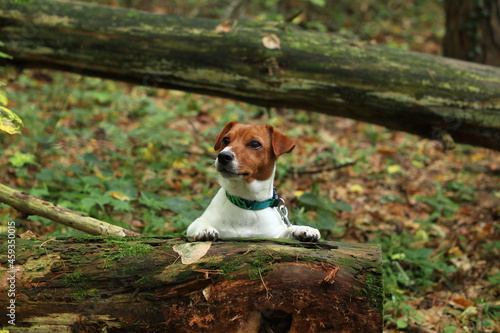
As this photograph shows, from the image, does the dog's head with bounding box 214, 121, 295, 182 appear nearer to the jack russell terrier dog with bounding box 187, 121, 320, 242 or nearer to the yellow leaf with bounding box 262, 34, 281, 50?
the jack russell terrier dog with bounding box 187, 121, 320, 242

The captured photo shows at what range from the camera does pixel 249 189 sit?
11.8ft

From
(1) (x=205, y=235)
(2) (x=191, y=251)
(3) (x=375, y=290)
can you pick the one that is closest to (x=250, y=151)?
(1) (x=205, y=235)

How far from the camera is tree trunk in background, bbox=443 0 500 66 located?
7.28 m

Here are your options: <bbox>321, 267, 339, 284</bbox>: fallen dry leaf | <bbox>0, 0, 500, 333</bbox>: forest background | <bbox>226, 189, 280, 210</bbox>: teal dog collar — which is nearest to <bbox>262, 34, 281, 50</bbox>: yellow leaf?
<bbox>0, 0, 500, 333</bbox>: forest background

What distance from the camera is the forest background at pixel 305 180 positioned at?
4.67 m

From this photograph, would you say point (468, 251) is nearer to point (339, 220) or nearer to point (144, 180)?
point (339, 220)

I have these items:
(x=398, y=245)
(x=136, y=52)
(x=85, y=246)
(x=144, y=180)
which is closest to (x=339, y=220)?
(x=398, y=245)

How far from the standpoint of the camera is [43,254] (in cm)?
291

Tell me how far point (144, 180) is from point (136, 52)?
165 cm

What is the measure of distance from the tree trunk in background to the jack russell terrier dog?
17.5 feet

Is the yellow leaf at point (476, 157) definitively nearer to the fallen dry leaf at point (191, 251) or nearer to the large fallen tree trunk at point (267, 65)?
the large fallen tree trunk at point (267, 65)

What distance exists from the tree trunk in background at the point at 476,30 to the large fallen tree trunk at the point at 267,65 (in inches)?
95.9

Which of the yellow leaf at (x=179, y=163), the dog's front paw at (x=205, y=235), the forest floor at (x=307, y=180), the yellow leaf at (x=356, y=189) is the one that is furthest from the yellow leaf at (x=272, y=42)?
the dog's front paw at (x=205, y=235)

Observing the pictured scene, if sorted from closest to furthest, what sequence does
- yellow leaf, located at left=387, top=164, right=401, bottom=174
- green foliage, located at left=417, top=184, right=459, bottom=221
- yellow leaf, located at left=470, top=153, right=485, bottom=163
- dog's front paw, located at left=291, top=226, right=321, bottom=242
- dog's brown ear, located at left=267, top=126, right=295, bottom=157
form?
dog's front paw, located at left=291, top=226, right=321, bottom=242 < dog's brown ear, located at left=267, top=126, right=295, bottom=157 < green foliage, located at left=417, top=184, right=459, bottom=221 < yellow leaf, located at left=387, top=164, right=401, bottom=174 < yellow leaf, located at left=470, top=153, right=485, bottom=163
